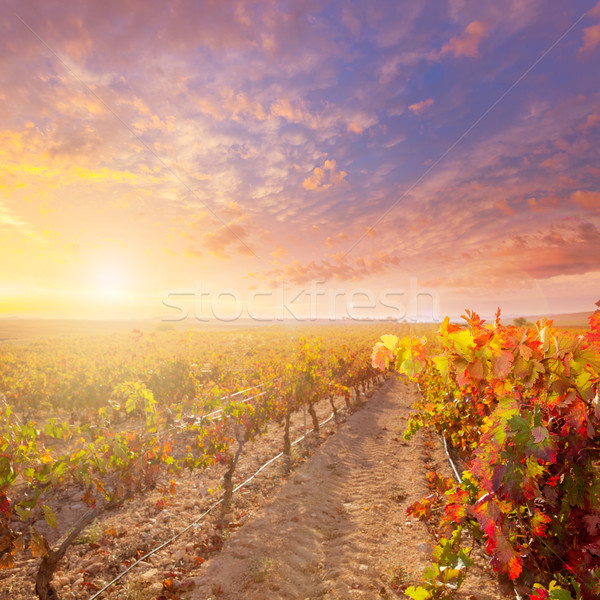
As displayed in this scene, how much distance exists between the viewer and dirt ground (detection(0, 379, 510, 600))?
221 inches

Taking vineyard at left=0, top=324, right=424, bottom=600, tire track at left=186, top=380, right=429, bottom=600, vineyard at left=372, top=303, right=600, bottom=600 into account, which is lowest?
tire track at left=186, top=380, right=429, bottom=600

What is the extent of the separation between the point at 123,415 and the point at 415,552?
596 inches

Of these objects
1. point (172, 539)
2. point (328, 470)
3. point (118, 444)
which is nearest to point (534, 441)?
point (118, 444)

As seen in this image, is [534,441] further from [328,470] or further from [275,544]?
[328,470]

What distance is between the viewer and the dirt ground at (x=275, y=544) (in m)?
5.61

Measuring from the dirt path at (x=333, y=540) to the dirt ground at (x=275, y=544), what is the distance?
0.02m

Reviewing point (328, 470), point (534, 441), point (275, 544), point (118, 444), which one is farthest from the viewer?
point (328, 470)

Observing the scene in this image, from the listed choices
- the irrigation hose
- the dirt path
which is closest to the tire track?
the dirt path

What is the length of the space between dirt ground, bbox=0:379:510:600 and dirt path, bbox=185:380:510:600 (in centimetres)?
2

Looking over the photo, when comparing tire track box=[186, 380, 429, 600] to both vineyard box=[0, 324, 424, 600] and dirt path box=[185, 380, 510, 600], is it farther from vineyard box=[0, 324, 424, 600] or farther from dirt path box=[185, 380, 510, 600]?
vineyard box=[0, 324, 424, 600]

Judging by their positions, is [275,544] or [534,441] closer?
[534,441]

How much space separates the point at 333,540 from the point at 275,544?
A: 1223 millimetres

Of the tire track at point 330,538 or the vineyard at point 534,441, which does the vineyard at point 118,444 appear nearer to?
the tire track at point 330,538

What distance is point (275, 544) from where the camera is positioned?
6.86 m
